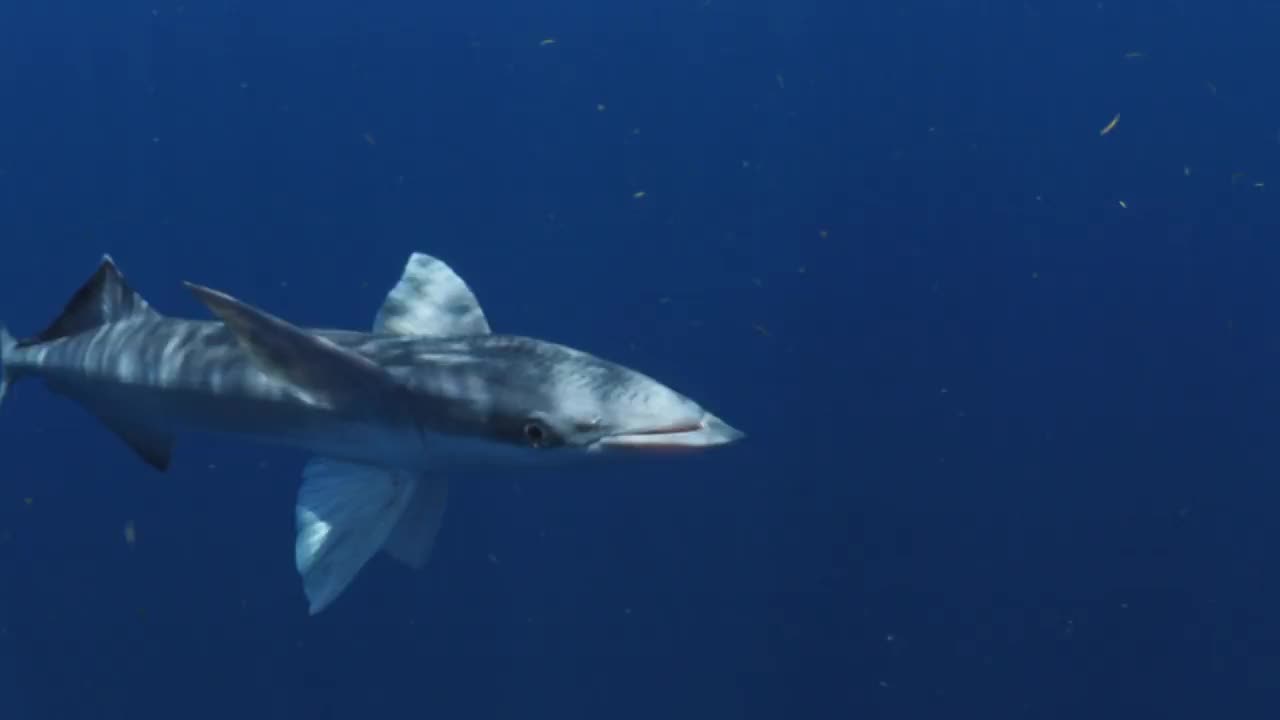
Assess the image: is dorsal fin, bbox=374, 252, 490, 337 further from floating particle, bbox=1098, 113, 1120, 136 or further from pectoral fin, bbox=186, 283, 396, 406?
floating particle, bbox=1098, 113, 1120, 136

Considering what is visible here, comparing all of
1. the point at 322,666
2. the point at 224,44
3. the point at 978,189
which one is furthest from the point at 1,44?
the point at 978,189

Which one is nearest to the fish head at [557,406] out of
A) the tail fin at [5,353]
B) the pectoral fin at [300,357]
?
the pectoral fin at [300,357]

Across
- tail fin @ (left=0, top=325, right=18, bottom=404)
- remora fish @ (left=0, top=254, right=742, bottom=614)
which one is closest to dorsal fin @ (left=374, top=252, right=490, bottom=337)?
remora fish @ (left=0, top=254, right=742, bottom=614)

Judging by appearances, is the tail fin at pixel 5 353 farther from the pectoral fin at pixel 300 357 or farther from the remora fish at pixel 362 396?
the pectoral fin at pixel 300 357

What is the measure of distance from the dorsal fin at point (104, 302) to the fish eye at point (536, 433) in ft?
8.05

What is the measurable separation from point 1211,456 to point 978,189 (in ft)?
10.4

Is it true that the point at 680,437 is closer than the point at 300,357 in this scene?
Yes

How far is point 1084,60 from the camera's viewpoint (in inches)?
421

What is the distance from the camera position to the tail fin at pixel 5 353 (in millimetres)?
5570

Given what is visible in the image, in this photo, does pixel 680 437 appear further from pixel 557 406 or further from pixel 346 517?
pixel 346 517

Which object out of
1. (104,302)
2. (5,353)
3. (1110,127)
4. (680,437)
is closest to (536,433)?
(680,437)

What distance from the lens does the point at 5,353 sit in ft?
18.3

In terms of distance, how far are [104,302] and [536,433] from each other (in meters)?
2.74

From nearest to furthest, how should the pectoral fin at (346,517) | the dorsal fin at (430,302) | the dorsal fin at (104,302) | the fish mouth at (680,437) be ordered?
the fish mouth at (680,437)
the pectoral fin at (346,517)
the dorsal fin at (430,302)
the dorsal fin at (104,302)
